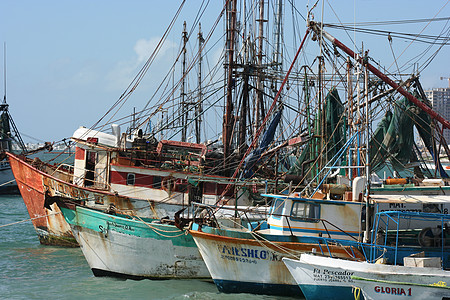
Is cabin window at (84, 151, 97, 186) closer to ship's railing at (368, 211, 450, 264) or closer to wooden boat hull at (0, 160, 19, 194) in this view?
ship's railing at (368, 211, 450, 264)

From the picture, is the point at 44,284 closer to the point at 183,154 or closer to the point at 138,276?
the point at 138,276

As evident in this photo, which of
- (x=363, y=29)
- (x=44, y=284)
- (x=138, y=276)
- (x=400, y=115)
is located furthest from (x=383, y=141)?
(x=44, y=284)

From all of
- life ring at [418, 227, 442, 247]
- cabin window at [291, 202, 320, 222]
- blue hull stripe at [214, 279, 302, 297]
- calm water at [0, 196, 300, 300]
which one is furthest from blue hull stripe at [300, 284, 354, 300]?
life ring at [418, 227, 442, 247]

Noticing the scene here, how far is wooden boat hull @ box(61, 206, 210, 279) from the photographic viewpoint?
62.0 feet

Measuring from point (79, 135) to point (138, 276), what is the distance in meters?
9.44

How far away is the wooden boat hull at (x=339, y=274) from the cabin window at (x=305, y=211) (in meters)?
1.64

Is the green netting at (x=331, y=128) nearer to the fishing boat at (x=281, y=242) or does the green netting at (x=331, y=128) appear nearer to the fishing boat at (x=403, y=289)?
the fishing boat at (x=281, y=242)

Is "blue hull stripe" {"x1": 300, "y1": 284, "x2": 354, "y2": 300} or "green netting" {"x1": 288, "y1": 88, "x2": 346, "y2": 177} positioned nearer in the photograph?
"blue hull stripe" {"x1": 300, "y1": 284, "x2": 354, "y2": 300}

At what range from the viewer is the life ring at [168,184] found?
81.4ft

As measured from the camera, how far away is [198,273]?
62.7ft

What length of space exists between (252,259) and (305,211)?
7.08 feet

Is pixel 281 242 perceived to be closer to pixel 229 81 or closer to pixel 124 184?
pixel 124 184

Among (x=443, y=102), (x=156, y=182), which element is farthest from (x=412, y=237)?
(x=443, y=102)

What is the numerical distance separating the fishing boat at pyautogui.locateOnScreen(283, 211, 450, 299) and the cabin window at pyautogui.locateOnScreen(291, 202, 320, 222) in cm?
158
